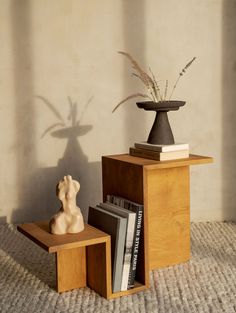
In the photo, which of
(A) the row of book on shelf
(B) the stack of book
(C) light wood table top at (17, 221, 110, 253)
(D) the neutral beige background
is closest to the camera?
(C) light wood table top at (17, 221, 110, 253)

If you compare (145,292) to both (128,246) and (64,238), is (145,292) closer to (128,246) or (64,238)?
(128,246)

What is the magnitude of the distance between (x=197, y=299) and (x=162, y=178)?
1.67 feet

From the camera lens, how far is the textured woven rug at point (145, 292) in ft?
5.85

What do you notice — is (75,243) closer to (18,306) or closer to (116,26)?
(18,306)

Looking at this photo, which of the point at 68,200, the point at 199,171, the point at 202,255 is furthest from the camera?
the point at 199,171

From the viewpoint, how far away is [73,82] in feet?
9.02

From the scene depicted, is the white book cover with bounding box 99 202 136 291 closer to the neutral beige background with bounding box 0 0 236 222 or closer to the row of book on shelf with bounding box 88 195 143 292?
the row of book on shelf with bounding box 88 195 143 292

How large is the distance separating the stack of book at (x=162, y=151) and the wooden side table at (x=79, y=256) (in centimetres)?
37

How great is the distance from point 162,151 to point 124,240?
0.38 m

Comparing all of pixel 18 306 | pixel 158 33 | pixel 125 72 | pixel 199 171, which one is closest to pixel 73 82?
pixel 125 72

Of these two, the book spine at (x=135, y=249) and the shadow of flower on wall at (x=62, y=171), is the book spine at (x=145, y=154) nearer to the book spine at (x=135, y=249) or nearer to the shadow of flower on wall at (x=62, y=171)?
the book spine at (x=135, y=249)

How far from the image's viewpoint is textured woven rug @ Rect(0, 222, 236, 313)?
5.85 ft

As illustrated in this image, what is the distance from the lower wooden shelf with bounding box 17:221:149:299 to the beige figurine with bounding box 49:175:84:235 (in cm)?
3

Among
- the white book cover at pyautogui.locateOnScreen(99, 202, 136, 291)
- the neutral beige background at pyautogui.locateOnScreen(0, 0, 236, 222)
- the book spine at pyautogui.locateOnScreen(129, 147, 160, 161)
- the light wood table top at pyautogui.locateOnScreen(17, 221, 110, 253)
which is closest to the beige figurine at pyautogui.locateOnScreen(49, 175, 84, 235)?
the light wood table top at pyautogui.locateOnScreen(17, 221, 110, 253)
